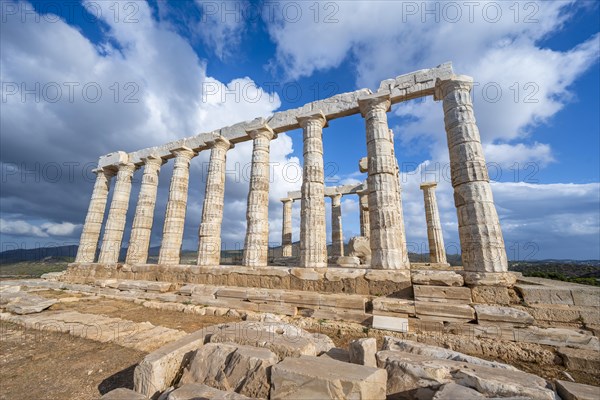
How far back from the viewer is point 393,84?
10.3 metres

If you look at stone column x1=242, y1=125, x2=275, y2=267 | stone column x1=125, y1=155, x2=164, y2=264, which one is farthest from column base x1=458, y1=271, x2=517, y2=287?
stone column x1=125, y1=155, x2=164, y2=264

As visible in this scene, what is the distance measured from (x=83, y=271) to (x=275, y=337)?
17.4 m

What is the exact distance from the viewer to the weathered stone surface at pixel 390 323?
21.8ft

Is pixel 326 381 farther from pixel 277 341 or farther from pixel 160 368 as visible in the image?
pixel 160 368

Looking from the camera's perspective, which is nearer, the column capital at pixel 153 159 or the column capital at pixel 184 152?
the column capital at pixel 184 152

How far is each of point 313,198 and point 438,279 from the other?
5.41m

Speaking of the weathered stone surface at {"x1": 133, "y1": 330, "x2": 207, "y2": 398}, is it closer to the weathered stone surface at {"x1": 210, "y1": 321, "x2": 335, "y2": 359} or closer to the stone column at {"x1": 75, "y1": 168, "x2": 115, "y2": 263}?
the weathered stone surface at {"x1": 210, "y1": 321, "x2": 335, "y2": 359}

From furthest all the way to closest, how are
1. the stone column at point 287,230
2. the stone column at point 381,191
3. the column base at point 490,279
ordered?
the stone column at point 287,230 < the stone column at point 381,191 < the column base at point 490,279

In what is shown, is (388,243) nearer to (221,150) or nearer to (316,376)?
(316,376)

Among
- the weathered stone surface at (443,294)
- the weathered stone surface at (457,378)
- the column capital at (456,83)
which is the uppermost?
the column capital at (456,83)

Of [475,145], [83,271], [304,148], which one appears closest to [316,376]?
[475,145]

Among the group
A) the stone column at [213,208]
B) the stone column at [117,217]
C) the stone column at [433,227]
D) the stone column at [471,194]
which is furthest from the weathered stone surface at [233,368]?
the stone column at [433,227]

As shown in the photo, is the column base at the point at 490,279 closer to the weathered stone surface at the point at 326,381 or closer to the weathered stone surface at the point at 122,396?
the weathered stone surface at the point at 326,381

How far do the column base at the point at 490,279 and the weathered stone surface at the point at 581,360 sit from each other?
1899 millimetres
